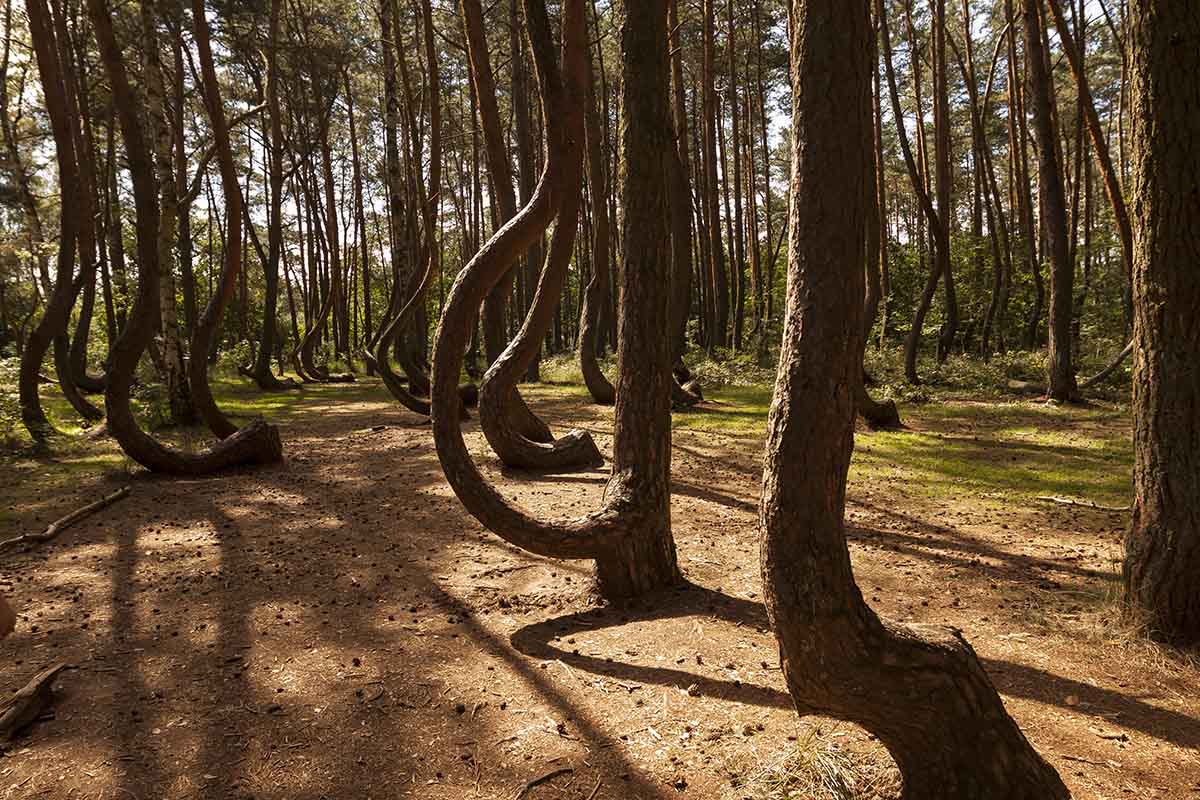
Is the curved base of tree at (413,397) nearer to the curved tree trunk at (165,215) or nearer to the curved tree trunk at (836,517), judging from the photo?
the curved tree trunk at (165,215)

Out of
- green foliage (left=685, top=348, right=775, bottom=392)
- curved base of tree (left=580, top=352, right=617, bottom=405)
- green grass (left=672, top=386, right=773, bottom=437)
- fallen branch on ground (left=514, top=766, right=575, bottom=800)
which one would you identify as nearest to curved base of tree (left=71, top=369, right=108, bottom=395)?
curved base of tree (left=580, top=352, right=617, bottom=405)

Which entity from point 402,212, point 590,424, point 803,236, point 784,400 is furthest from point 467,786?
point 402,212

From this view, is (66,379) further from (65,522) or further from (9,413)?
(65,522)

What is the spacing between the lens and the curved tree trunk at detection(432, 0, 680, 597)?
14.5ft

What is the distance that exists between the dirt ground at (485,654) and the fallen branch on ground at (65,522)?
0.16 meters

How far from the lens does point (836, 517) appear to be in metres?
2.47

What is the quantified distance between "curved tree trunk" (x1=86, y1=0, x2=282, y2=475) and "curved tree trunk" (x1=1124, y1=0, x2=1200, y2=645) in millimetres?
9316

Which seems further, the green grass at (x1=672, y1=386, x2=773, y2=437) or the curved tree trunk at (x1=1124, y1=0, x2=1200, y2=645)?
the green grass at (x1=672, y1=386, x2=773, y2=437)

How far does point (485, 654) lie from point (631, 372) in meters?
1.96

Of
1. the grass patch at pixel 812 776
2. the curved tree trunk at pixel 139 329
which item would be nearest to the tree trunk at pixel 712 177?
the curved tree trunk at pixel 139 329

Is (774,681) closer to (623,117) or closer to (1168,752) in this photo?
(1168,752)

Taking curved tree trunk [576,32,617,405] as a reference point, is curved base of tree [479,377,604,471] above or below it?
below

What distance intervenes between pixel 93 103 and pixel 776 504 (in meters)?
22.7

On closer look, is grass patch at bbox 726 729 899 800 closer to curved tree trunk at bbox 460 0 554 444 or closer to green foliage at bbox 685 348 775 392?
curved tree trunk at bbox 460 0 554 444
